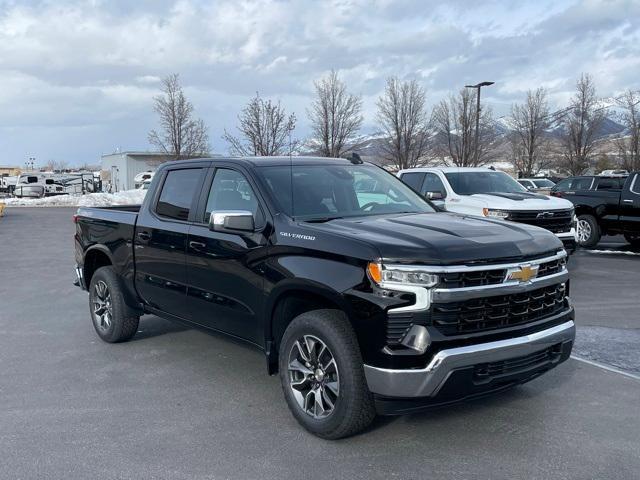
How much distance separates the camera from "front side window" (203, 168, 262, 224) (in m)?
4.81

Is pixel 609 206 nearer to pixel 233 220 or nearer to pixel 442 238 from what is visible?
pixel 442 238

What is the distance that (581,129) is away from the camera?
143 feet

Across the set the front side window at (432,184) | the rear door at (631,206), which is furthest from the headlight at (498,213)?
the rear door at (631,206)

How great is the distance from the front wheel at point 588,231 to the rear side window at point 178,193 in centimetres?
1071

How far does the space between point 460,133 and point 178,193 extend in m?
35.1

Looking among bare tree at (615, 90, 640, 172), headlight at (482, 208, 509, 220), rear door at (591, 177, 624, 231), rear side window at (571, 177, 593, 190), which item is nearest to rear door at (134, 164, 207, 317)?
headlight at (482, 208, 509, 220)

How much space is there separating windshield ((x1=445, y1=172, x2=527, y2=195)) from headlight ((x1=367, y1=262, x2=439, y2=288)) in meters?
8.22

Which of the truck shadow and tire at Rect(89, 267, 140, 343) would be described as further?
the truck shadow

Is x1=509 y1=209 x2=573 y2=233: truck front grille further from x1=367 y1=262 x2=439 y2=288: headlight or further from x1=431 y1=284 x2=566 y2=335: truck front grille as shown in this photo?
x1=367 y1=262 x2=439 y2=288: headlight

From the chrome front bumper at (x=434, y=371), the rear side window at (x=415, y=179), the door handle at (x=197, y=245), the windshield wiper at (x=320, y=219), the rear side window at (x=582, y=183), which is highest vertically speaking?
the rear side window at (x=415, y=179)

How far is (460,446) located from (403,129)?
106 feet

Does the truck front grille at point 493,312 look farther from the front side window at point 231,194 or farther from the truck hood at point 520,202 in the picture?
the truck hood at point 520,202

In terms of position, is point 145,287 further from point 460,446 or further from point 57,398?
point 460,446

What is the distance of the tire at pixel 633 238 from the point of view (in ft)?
42.1
